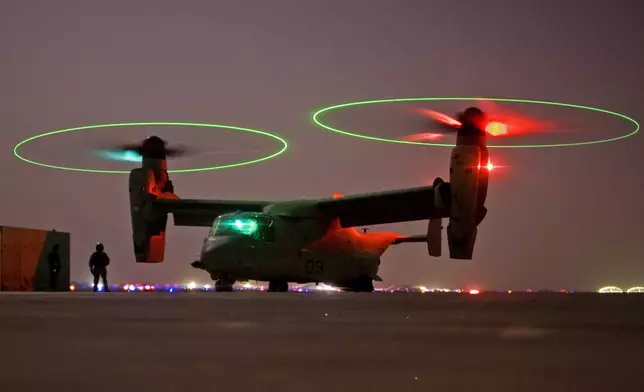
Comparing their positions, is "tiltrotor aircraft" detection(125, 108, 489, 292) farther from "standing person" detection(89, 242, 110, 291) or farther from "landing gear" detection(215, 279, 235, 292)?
"standing person" detection(89, 242, 110, 291)

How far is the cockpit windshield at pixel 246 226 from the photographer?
2405 centimetres

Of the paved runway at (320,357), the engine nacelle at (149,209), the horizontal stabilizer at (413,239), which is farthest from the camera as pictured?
the horizontal stabilizer at (413,239)

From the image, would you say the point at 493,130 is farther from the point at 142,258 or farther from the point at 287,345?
the point at 287,345

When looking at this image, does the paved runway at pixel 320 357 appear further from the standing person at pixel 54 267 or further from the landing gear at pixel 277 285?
the standing person at pixel 54 267

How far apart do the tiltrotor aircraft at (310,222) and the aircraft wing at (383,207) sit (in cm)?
3

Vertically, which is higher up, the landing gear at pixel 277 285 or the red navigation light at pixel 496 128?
the red navigation light at pixel 496 128

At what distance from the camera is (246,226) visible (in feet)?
79.0

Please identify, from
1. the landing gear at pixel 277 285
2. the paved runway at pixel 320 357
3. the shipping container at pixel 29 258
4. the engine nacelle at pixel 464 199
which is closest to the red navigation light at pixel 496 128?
the engine nacelle at pixel 464 199

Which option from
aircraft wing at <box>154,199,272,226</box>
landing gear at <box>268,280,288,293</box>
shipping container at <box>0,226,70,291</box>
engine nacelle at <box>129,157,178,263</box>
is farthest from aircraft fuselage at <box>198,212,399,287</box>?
shipping container at <box>0,226,70,291</box>

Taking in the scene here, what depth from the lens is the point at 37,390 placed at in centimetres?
231

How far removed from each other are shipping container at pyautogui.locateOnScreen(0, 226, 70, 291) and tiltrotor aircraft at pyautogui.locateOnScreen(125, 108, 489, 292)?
2.79 metres

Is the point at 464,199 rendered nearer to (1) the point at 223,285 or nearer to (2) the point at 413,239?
(1) the point at 223,285

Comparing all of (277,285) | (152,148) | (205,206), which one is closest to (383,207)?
(277,285)

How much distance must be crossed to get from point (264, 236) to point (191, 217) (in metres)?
8.43
